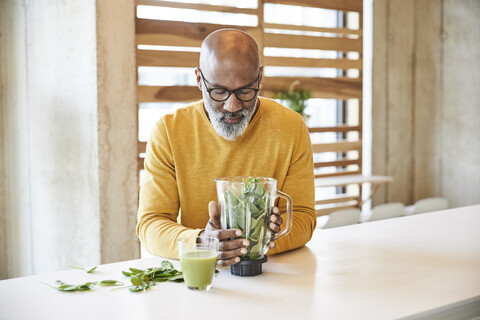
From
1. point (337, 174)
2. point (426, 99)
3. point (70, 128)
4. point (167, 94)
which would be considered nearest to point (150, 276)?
point (70, 128)

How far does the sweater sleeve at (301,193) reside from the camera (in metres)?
1.91

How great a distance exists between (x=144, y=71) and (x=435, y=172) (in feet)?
13.2

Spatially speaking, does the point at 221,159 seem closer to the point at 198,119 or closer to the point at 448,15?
the point at 198,119

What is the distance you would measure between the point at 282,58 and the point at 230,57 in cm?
364

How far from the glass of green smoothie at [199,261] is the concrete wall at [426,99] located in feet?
16.3

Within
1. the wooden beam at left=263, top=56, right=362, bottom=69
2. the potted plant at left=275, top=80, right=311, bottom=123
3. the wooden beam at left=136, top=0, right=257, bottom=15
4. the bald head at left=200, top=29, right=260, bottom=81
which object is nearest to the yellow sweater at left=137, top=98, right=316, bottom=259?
the bald head at left=200, top=29, right=260, bottom=81

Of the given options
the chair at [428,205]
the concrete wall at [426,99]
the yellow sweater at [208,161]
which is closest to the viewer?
the yellow sweater at [208,161]

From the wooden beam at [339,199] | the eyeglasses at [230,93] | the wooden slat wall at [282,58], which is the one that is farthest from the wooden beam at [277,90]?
the eyeglasses at [230,93]

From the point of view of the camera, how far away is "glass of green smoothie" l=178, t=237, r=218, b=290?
147 cm

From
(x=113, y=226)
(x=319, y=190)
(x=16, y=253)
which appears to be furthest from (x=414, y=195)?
(x=16, y=253)

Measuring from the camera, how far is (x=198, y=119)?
211cm

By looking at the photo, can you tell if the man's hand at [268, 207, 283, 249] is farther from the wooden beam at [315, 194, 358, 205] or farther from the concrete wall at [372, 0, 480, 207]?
the concrete wall at [372, 0, 480, 207]

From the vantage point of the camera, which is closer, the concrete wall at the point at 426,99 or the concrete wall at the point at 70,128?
the concrete wall at the point at 70,128

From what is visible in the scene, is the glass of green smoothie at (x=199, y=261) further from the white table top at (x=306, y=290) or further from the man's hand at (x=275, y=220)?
the man's hand at (x=275, y=220)
